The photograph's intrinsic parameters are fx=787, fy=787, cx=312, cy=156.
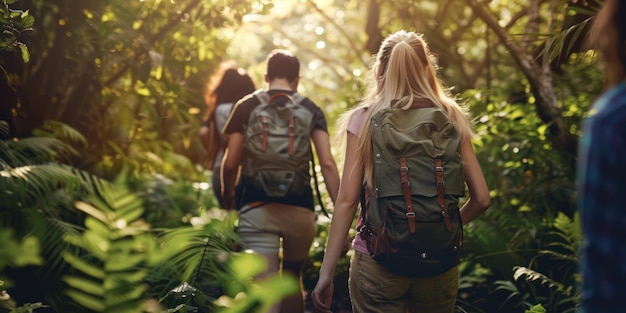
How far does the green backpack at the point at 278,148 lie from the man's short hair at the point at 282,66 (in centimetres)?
28

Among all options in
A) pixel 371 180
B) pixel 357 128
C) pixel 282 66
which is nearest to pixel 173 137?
pixel 282 66

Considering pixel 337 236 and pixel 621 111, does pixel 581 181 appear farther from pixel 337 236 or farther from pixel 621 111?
pixel 337 236

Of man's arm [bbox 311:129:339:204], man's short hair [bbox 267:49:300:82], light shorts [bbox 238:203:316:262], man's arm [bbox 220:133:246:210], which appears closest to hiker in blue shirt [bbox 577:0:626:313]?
man's arm [bbox 311:129:339:204]

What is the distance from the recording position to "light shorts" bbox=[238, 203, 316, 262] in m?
5.01

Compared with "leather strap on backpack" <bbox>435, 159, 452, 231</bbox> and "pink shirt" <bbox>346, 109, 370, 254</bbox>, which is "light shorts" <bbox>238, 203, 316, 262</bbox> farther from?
"leather strap on backpack" <bbox>435, 159, 452, 231</bbox>

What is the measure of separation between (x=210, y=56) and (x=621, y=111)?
9.25 m

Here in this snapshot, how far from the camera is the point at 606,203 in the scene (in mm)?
1520

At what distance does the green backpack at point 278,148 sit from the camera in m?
4.96

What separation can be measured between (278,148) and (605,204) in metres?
3.56

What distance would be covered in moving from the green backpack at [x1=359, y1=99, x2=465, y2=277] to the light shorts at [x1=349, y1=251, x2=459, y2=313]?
68 millimetres

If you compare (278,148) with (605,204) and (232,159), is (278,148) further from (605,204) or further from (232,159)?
(605,204)

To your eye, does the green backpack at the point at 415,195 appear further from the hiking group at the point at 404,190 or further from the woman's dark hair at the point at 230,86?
the woman's dark hair at the point at 230,86

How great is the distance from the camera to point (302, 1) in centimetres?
941

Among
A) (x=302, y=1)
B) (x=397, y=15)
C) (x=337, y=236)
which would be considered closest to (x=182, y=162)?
(x=302, y=1)
